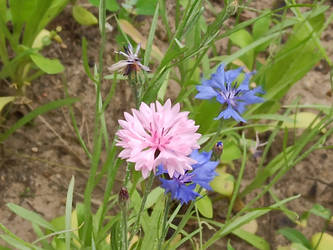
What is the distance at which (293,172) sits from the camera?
4.81 ft

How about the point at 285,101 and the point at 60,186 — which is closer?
the point at 60,186

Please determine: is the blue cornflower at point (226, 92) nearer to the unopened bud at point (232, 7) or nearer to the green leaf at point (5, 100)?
the unopened bud at point (232, 7)

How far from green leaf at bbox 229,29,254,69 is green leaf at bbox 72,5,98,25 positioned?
40cm

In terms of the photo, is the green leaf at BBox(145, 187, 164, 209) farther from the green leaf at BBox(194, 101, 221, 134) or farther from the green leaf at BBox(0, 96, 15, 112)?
the green leaf at BBox(0, 96, 15, 112)

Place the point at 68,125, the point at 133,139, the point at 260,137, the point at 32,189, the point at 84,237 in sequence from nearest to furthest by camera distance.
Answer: the point at 133,139 → the point at 84,237 → the point at 32,189 → the point at 68,125 → the point at 260,137

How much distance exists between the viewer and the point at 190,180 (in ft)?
2.58

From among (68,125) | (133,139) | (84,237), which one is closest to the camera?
(133,139)

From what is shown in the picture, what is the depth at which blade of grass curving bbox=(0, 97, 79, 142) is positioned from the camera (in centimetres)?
120

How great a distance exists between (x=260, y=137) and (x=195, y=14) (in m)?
0.70

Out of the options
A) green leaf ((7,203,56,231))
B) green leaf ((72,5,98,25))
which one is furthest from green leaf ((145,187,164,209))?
green leaf ((72,5,98,25))

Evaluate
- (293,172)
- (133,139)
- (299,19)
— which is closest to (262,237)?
(293,172)

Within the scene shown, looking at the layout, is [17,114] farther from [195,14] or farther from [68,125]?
[195,14]

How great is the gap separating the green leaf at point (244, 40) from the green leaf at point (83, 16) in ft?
1.31

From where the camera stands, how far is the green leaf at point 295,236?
1.25 metres
